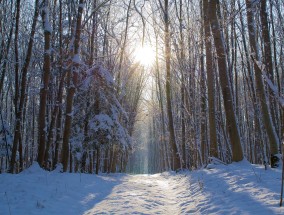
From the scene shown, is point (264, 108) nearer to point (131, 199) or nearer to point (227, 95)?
point (227, 95)

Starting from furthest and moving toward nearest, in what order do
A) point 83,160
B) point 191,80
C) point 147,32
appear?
point 147,32
point 191,80
point 83,160

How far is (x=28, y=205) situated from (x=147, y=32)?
58.3 feet

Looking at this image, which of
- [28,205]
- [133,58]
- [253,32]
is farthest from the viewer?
[133,58]

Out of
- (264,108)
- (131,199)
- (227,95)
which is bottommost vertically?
(131,199)

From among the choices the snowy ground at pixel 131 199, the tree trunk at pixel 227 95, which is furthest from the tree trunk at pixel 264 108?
the snowy ground at pixel 131 199

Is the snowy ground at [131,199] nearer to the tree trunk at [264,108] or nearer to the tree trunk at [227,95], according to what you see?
the tree trunk at [264,108]

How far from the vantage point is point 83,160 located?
1381 cm

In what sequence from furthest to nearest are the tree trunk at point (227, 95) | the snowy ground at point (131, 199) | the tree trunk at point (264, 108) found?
the tree trunk at point (227, 95) → the tree trunk at point (264, 108) → the snowy ground at point (131, 199)

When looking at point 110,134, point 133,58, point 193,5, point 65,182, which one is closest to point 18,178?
point 65,182

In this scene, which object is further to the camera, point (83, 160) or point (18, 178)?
point (83, 160)

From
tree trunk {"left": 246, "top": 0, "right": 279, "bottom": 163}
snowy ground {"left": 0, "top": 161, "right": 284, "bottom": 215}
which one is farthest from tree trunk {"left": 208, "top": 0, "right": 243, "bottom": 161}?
snowy ground {"left": 0, "top": 161, "right": 284, "bottom": 215}

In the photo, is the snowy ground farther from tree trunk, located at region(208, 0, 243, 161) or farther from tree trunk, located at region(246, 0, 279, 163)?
tree trunk, located at region(208, 0, 243, 161)

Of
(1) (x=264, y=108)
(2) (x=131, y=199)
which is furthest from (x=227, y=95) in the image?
(2) (x=131, y=199)

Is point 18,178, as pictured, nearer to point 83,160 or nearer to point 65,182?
point 65,182
